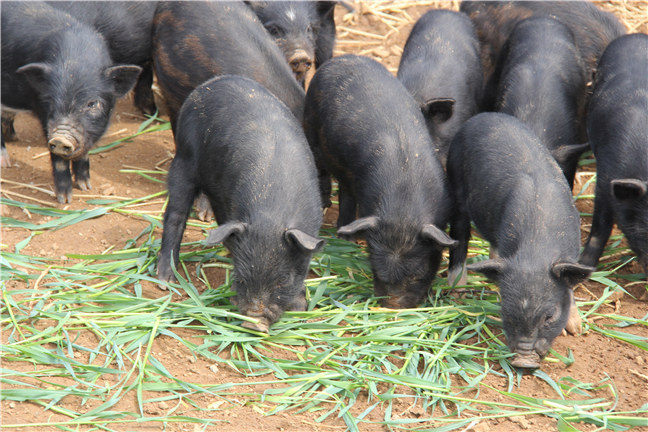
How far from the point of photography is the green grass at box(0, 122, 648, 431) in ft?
16.0

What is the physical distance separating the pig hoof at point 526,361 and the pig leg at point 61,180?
168 inches

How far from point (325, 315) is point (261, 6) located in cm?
390

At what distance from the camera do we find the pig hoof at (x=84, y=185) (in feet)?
25.1

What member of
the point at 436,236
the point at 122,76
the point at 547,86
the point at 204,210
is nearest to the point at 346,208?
the point at 204,210

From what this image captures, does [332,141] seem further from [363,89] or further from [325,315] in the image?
[325,315]

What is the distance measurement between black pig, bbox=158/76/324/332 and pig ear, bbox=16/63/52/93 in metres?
1.73

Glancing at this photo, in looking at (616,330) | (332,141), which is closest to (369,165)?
(332,141)

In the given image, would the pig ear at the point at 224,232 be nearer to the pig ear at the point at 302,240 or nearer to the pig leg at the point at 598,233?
the pig ear at the point at 302,240

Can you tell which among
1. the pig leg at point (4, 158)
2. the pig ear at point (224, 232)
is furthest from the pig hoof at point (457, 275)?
the pig leg at point (4, 158)

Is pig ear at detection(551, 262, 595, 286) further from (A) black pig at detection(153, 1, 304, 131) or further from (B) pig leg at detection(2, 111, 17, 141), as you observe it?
(B) pig leg at detection(2, 111, 17, 141)

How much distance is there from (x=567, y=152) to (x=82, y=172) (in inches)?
174

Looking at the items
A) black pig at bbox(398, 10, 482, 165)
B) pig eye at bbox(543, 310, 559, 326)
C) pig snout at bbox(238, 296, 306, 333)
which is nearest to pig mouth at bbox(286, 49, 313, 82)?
black pig at bbox(398, 10, 482, 165)

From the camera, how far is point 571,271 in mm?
5180

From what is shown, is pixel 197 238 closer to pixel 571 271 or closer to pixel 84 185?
pixel 84 185
